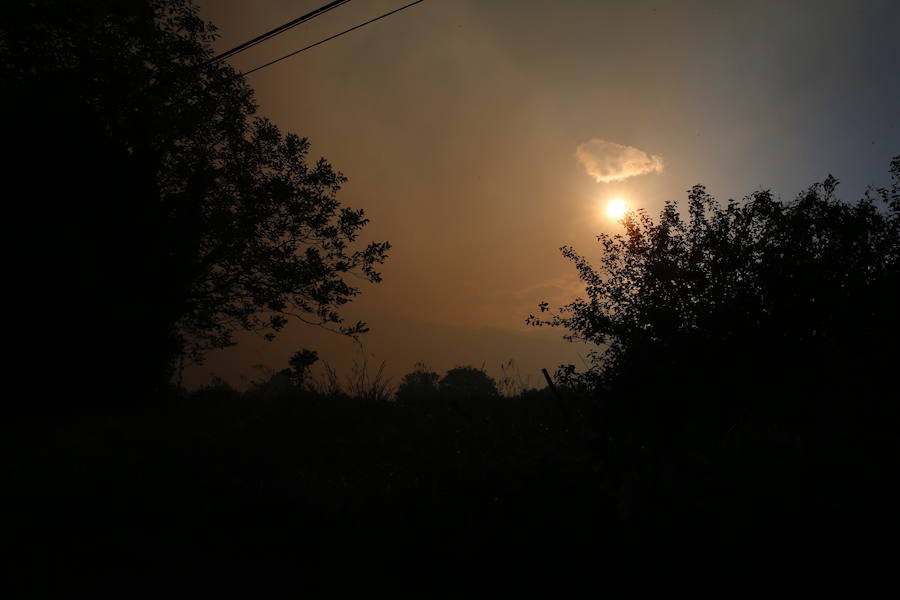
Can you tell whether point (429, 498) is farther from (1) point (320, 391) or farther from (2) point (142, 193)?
(2) point (142, 193)

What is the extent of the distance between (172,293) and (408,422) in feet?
29.4

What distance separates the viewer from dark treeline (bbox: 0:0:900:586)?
4160mm

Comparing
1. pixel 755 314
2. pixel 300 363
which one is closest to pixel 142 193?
pixel 300 363

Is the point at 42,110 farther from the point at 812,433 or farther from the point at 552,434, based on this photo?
the point at 812,433

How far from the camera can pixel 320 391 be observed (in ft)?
34.0

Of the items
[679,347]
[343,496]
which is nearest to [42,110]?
[343,496]

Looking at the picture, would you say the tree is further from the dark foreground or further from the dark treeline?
the dark foreground

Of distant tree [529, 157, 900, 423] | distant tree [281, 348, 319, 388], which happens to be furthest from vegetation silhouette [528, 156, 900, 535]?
distant tree [281, 348, 319, 388]

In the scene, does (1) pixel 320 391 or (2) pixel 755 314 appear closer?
(2) pixel 755 314

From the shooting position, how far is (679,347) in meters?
7.30

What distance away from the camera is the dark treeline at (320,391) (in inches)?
164

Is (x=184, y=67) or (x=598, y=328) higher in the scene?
(x=184, y=67)

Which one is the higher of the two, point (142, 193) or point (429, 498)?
point (142, 193)

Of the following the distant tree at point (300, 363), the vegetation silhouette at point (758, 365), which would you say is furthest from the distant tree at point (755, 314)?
the distant tree at point (300, 363)
